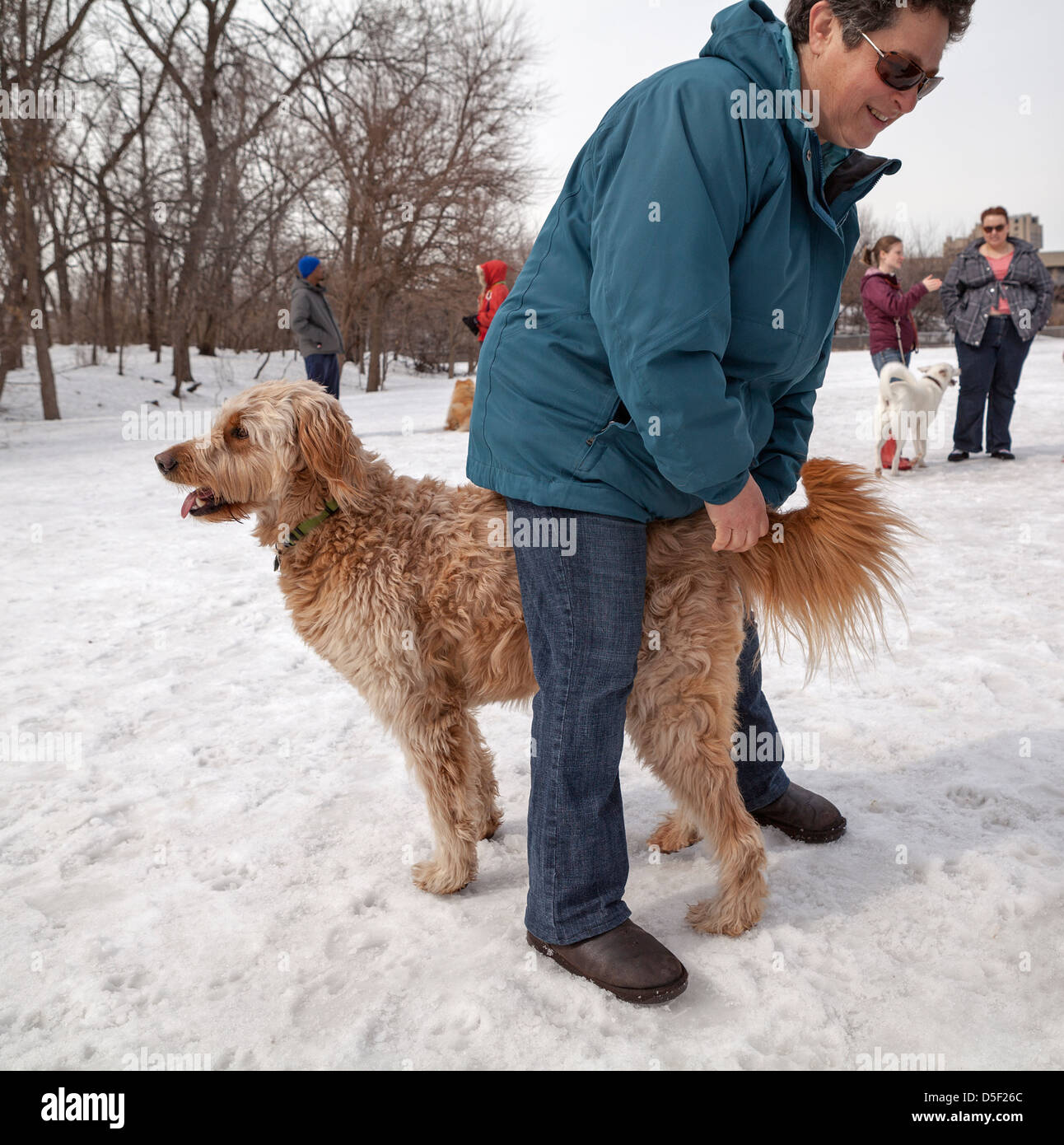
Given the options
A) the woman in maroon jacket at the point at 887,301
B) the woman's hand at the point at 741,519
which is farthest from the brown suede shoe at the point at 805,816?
the woman in maroon jacket at the point at 887,301

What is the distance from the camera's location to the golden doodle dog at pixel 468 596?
2400mm

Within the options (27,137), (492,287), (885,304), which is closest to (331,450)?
(885,304)

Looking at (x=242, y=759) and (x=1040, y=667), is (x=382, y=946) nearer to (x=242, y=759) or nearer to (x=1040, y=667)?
(x=242, y=759)

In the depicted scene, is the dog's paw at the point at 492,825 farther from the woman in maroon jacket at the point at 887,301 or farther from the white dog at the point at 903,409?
the woman in maroon jacket at the point at 887,301

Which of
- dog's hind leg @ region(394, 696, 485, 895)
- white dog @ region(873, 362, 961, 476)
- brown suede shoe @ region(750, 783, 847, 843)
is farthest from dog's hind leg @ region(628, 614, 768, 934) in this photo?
white dog @ region(873, 362, 961, 476)

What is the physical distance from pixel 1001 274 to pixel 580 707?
9175 millimetres

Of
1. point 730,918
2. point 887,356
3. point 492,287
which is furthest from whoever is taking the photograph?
point 492,287

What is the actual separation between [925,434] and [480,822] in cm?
813

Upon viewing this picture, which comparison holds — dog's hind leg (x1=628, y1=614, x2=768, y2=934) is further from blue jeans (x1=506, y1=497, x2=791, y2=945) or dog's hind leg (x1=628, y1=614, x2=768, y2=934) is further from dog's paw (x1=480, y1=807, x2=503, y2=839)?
dog's paw (x1=480, y1=807, x2=503, y2=839)

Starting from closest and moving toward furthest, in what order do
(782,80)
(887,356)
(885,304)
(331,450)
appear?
1. (782,80)
2. (331,450)
3. (885,304)
4. (887,356)

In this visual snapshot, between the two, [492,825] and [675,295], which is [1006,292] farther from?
[675,295]

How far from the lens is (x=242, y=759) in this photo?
3613mm

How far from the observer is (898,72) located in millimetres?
1844
